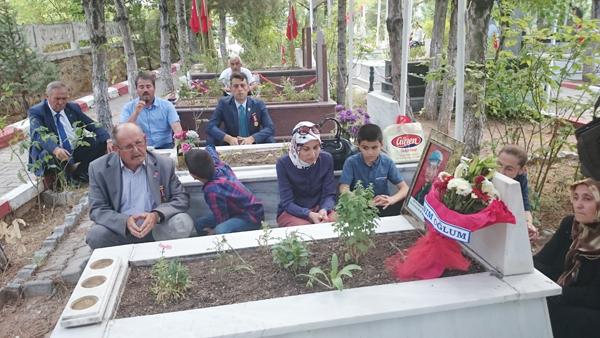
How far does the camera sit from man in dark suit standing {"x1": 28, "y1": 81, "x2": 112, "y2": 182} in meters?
4.64

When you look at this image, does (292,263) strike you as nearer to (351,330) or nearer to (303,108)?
(351,330)

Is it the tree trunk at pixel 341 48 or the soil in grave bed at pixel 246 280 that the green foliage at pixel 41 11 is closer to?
the tree trunk at pixel 341 48

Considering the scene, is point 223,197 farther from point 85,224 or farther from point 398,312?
point 85,224

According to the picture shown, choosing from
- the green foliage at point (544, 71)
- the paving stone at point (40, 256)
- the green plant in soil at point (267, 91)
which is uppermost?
the green foliage at point (544, 71)

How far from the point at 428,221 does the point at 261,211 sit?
59.2 inches

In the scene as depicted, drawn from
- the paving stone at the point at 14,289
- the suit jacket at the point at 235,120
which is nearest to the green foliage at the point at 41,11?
the suit jacket at the point at 235,120

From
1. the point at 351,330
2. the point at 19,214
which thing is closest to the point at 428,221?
the point at 351,330

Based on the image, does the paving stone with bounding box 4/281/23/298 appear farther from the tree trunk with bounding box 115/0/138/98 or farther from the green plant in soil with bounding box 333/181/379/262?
the tree trunk with bounding box 115/0/138/98

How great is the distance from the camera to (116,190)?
10.5 feet

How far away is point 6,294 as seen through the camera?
10.5 ft

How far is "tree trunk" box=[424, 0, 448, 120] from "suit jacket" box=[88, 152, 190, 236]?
5700 millimetres

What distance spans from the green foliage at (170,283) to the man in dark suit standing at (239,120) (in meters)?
2.86

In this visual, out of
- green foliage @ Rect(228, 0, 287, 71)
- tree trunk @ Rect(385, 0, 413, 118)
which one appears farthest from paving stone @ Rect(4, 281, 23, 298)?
green foliage @ Rect(228, 0, 287, 71)

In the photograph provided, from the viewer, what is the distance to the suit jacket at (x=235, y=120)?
500cm
